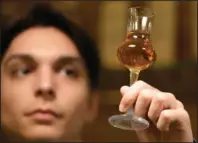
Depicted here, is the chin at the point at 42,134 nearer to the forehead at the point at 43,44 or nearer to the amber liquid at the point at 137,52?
the forehead at the point at 43,44

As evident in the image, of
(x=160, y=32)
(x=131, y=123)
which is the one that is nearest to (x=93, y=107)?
(x=131, y=123)

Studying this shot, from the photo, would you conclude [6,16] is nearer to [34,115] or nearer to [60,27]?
[60,27]

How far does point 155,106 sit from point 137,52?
0.09 m

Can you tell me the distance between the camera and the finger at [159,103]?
2.12ft

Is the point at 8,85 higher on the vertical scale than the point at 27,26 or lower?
lower

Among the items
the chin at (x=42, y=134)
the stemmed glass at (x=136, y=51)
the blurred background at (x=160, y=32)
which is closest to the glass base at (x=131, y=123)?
the stemmed glass at (x=136, y=51)

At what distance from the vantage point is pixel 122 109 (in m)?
0.65

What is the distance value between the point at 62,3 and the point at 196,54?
0.51 metres

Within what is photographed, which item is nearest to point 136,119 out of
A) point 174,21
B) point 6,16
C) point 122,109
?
point 122,109

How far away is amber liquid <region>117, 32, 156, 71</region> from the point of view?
0.64m

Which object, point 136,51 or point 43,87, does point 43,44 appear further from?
point 136,51

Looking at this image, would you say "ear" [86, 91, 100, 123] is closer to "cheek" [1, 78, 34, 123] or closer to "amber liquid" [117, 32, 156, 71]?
"cheek" [1, 78, 34, 123]

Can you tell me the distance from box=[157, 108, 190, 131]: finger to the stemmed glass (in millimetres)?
34

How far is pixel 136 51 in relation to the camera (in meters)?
0.64
